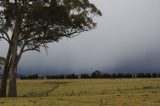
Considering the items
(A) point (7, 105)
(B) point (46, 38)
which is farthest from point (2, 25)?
(A) point (7, 105)

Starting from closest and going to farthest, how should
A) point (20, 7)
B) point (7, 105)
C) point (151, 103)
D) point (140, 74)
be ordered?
point (151, 103) < point (7, 105) < point (20, 7) < point (140, 74)

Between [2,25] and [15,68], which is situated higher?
[2,25]

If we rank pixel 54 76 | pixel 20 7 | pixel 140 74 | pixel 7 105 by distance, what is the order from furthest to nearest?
pixel 54 76 < pixel 140 74 < pixel 20 7 < pixel 7 105

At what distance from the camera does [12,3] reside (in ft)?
159

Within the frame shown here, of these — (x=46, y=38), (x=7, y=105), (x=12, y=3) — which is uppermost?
(x=12, y=3)

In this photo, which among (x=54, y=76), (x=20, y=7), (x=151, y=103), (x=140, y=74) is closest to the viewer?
(x=151, y=103)

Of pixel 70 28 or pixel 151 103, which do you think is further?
pixel 70 28

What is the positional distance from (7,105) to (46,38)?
61.0ft

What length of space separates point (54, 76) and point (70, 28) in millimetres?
69827

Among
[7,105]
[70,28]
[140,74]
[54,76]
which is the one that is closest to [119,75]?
[140,74]

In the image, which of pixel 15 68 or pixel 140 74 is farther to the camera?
pixel 140 74

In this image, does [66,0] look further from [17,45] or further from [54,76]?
[54,76]

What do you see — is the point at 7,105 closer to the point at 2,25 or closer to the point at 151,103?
the point at 151,103

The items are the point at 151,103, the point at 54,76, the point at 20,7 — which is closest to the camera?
the point at 151,103
